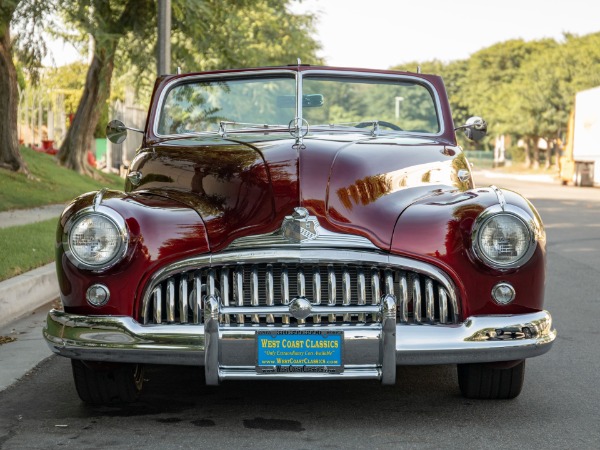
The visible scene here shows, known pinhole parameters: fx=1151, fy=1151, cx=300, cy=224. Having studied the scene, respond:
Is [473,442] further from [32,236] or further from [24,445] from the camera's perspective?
[32,236]

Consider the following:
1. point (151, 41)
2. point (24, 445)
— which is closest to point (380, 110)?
point (24, 445)

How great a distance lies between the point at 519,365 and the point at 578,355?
1.70m

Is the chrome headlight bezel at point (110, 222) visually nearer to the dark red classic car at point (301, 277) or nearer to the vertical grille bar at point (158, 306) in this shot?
the dark red classic car at point (301, 277)

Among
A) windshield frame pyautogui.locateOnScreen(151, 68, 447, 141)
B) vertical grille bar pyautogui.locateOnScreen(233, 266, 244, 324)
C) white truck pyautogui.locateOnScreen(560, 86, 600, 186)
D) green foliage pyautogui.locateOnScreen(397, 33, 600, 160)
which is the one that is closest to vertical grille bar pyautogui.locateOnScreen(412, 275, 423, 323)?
vertical grille bar pyautogui.locateOnScreen(233, 266, 244, 324)

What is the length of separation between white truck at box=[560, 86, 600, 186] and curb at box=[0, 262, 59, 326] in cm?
3210

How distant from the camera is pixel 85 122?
26094 mm

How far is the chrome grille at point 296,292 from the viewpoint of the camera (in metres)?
4.96

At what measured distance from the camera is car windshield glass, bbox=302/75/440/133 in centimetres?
694

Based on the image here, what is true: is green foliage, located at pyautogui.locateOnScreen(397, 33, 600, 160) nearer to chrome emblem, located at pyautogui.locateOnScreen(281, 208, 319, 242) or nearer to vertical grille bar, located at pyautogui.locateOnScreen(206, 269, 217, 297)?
chrome emblem, located at pyautogui.locateOnScreen(281, 208, 319, 242)

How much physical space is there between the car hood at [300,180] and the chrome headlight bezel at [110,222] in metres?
0.38

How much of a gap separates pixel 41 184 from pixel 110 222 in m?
16.1

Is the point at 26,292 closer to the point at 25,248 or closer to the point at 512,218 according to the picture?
the point at 25,248

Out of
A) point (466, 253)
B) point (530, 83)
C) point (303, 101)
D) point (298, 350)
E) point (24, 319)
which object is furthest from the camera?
point (530, 83)

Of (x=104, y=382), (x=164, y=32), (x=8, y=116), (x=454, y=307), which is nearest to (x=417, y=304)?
(x=454, y=307)
